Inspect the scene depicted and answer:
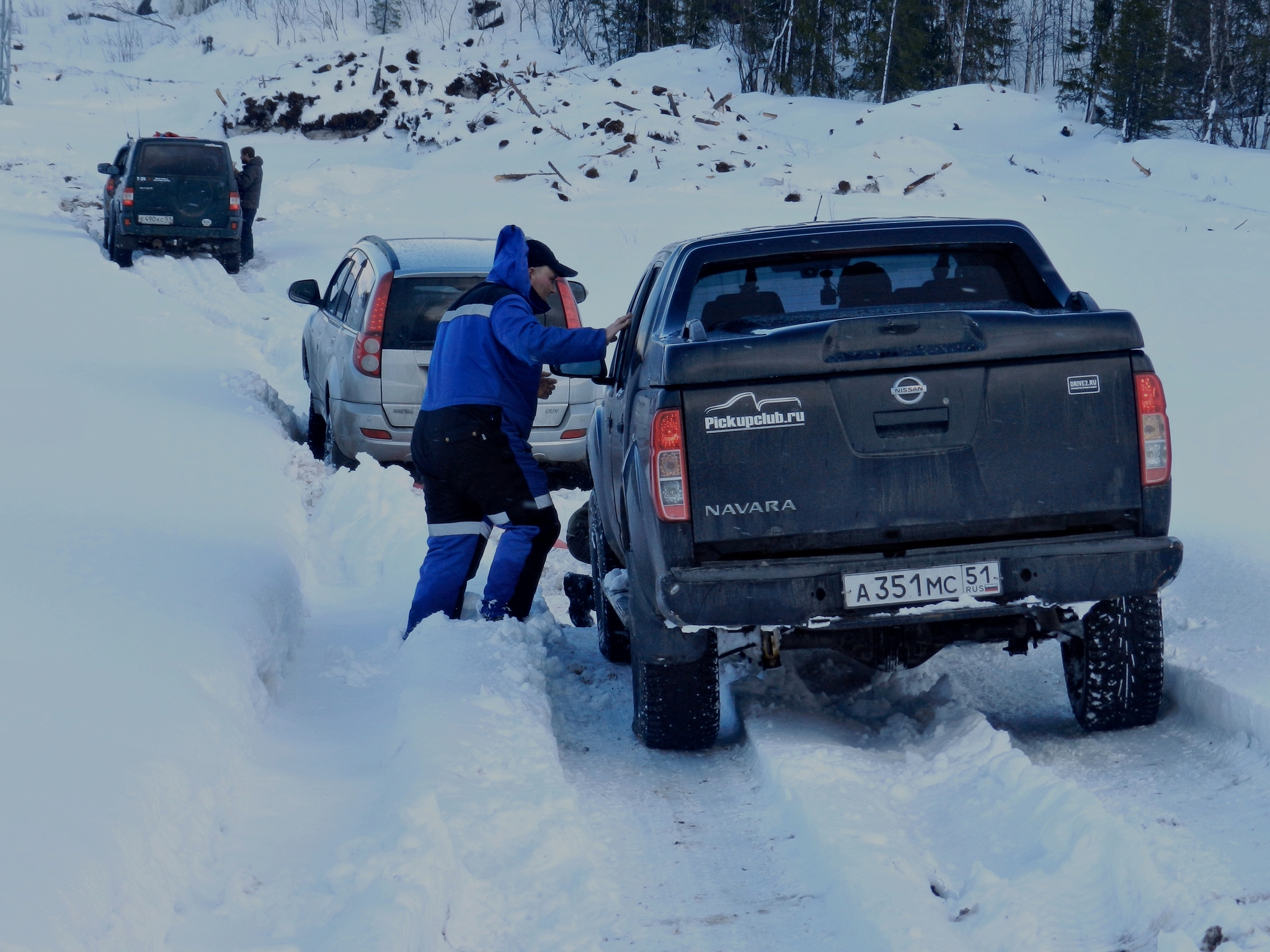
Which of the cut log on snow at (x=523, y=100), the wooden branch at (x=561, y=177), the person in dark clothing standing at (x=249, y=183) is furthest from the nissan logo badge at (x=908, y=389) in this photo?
the cut log on snow at (x=523, y=100)

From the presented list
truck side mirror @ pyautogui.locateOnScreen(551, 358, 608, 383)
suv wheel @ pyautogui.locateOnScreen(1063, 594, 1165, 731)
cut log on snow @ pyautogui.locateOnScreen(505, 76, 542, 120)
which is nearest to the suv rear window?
cut log on snow @ pyautogui.locateOnScreen(505, 76, 542, 120)

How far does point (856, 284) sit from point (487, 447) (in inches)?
69.3

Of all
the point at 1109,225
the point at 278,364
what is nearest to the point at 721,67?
the point at 1109,225

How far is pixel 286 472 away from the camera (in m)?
8.75

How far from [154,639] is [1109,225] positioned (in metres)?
15.8

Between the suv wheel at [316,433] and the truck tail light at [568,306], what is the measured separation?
87.0 inches

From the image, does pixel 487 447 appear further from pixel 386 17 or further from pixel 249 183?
pixel 386 17

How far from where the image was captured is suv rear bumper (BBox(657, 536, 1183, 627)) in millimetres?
3918

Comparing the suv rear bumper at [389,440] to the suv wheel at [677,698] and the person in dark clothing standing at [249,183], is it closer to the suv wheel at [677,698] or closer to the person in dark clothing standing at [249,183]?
the suv wheel at [677,698]

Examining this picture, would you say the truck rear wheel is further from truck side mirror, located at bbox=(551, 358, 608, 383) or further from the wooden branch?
the wooden branch

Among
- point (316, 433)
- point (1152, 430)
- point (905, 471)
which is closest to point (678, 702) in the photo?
point (905, 471)

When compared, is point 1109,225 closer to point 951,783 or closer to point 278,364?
point 278,364

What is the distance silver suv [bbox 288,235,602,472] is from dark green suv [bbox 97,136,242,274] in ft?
35.0

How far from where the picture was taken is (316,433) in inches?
398
